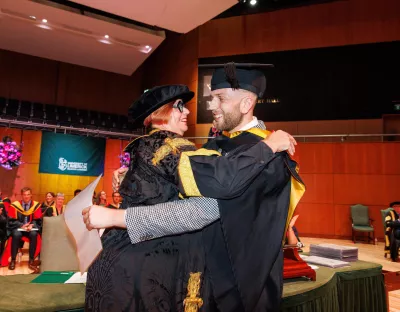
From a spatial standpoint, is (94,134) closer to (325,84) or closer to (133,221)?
(325,84)

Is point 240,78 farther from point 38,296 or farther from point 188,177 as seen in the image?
point 38,296

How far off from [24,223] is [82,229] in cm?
598

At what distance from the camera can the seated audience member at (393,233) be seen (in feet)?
20.0

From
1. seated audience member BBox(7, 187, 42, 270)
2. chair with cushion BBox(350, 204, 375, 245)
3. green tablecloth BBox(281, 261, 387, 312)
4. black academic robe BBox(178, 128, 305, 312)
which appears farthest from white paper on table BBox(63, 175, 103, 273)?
chair with cushion BBox(350, 204, 375, 245)

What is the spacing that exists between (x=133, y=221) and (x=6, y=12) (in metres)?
8.63

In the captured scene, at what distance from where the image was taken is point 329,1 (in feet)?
31.9

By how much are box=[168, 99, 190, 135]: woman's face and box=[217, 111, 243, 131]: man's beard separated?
0.20m

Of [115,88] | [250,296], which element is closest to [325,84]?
[115,88]

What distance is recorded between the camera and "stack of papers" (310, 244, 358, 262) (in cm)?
218

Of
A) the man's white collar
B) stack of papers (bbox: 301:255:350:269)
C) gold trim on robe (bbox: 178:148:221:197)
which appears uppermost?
the man's white collar

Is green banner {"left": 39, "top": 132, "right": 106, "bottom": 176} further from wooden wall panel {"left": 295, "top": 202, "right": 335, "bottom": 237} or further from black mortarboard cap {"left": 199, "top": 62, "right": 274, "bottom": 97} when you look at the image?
black mortarboard cap {"left": 199, "top": 62, "right": 274, "bottom": 97}

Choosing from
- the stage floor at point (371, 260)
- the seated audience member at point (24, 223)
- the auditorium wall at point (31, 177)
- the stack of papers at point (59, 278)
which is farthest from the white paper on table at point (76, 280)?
the auditorium wall at point (31, 177)

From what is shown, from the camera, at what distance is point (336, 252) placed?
221 centimetres

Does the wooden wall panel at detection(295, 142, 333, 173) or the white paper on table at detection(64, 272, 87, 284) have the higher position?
the wooden wall panel at detection(295, 142, 333, 173)
